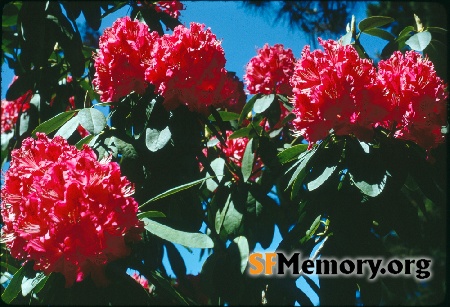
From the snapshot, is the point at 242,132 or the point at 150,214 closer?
the point at 150,214

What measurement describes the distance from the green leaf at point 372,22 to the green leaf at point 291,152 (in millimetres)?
488

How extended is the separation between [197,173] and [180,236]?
0.41 meters

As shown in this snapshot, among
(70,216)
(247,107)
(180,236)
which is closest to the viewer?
(70,216)

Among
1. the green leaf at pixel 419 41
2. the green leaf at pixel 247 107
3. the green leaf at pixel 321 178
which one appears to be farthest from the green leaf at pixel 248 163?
the green leaf at pixel 419 41

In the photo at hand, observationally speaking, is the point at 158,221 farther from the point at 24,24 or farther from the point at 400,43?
the point at 400,43

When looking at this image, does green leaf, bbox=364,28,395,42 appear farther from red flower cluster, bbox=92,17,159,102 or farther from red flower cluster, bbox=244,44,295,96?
red flower cluster, bbox=92,17,159,102

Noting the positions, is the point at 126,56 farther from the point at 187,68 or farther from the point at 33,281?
the point at 33,281

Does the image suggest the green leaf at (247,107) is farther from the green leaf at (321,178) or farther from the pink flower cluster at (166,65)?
the green leaf at (321,178)

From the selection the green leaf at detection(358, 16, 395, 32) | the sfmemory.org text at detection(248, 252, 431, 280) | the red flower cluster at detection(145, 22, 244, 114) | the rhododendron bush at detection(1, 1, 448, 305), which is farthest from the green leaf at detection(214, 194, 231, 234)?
the green leaf at detection(358, 16, 395, 32)

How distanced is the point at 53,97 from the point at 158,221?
113 centimetres

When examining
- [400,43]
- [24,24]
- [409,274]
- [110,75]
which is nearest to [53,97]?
[24,24]

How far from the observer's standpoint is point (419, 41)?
165cm

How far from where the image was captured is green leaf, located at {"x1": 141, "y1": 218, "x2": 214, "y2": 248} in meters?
1.14

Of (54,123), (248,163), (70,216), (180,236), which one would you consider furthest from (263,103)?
(70,216)
